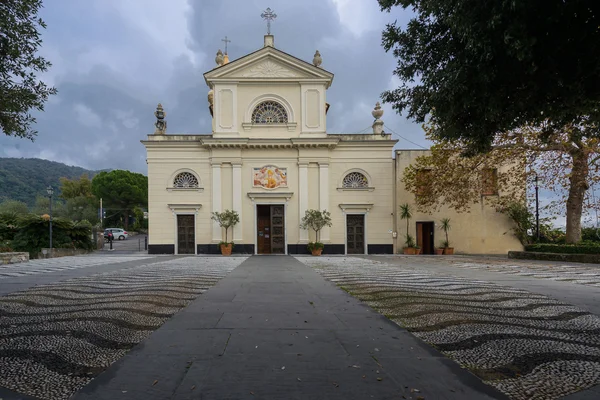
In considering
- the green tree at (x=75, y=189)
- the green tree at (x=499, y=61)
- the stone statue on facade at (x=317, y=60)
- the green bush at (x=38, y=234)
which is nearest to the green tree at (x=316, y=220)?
the stone statue on facade at (x=317, y=60)

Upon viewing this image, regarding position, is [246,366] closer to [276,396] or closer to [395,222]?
[276,396]

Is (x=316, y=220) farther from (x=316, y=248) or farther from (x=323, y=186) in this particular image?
(x=323, y=186)

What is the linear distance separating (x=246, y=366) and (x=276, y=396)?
58 centimetres

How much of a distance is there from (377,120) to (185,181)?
1269 cm

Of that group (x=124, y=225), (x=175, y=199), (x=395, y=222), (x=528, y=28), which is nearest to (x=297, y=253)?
(x=395, y=222)

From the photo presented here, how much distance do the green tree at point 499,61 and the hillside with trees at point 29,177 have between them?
69.6 m

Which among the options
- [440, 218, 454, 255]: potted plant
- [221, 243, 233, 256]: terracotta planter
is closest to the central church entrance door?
[221, 243, 233, 256]: terracotta planter

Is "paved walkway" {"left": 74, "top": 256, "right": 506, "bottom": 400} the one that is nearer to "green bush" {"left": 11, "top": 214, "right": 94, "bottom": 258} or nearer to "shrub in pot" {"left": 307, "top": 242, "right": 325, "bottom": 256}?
"shrub in pot" {"left": 307, "top": 242, "right": 325, "bottom": 256}

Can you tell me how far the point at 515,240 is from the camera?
2188 cm

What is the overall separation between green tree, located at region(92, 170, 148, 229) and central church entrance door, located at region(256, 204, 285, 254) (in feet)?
120

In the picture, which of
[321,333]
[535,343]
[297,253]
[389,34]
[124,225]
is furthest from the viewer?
[124,225]

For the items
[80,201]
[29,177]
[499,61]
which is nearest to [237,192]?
[499,61]

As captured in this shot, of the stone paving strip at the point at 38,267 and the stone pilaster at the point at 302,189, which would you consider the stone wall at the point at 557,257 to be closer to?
the stone pilaster at the point at 302,189

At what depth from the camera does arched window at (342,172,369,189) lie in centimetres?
2247
